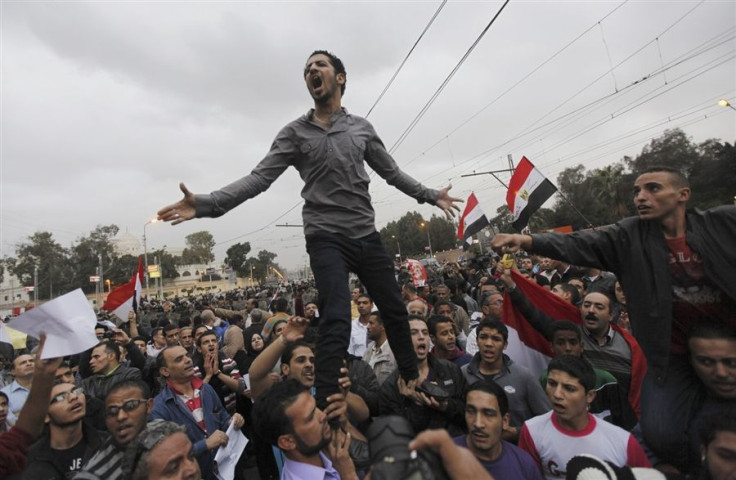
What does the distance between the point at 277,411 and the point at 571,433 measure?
73.4 inches

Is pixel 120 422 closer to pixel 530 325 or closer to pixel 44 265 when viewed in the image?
pixel 530 325

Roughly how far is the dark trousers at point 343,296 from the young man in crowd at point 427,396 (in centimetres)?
16

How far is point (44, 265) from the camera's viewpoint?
62.6m

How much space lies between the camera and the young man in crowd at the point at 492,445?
2523 millimetres

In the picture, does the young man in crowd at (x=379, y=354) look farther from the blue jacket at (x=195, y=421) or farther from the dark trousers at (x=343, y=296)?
the blue jacket at (x=195, y=421)

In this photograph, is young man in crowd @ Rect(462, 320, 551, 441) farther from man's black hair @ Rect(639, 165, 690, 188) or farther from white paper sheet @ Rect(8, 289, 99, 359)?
white paper sheet @ Rect(8, 289, 99, 359)

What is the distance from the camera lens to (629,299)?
248cm

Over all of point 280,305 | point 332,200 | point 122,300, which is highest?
point 332,200

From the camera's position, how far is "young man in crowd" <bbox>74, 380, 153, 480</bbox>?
9.18ft

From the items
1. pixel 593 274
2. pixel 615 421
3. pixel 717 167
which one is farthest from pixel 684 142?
pixel 615 421

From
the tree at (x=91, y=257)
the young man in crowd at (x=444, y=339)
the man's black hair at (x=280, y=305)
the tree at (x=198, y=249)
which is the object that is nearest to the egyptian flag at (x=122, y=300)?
the man's black hair at (x=280, y=305)

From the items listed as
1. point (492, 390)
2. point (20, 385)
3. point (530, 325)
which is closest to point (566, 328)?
point (530, 325)

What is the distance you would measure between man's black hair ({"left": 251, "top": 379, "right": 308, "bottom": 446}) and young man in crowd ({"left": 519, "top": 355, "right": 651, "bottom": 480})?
1604 mm

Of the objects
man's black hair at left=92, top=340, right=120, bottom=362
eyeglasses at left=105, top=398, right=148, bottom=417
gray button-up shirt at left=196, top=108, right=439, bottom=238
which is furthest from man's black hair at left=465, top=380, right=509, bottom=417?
man's black hair at left=92, top=340, right=120, bottom=362
